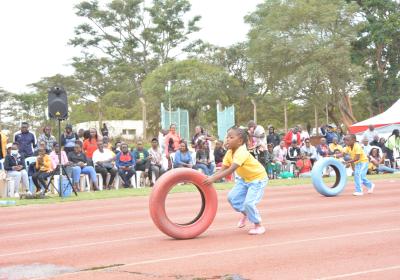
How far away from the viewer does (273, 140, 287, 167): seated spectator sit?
26578mm

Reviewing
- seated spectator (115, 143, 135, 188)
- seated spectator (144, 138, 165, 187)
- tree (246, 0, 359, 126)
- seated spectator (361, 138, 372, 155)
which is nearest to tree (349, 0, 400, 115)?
tree (246, 0, 359, 126)

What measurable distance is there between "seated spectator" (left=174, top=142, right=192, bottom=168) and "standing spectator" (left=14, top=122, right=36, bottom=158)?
4.69 meters

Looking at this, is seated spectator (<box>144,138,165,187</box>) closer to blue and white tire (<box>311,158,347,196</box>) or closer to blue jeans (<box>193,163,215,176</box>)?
blue jeans (<box>193,163,215,176</box>)

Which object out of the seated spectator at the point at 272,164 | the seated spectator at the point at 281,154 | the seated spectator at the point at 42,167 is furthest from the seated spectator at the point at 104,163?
the seated spectator at the point at 281,154

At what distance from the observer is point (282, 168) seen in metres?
26.9

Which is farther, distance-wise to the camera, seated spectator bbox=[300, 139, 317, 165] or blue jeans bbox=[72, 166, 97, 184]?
seated spectator bbox=[300, 139, 317, 165]

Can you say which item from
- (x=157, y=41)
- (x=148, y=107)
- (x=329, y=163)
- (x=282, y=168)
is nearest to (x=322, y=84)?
(x=148, y=107)

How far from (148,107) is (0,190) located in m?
34.2

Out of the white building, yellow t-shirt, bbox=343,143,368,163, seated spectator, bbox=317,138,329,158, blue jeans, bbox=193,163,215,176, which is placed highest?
the white building

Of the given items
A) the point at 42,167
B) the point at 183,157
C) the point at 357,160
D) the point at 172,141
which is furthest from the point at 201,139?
the point at 357,160

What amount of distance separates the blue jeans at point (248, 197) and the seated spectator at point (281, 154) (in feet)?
52.9

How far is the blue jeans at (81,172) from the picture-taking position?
848 inches

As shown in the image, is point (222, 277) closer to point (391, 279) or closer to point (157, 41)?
point (391, 279)

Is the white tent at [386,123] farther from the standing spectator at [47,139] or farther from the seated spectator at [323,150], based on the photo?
the standing spectator at [47,139]
